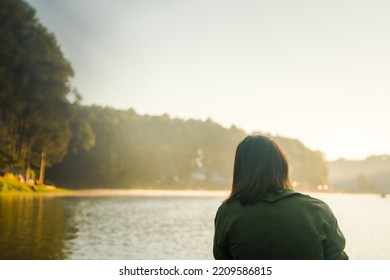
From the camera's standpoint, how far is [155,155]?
5914 mm

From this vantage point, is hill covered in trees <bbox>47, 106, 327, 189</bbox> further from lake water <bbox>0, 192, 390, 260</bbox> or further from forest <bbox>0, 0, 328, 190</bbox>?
lake water <bbox>0, 192, 390, 260</bbox>

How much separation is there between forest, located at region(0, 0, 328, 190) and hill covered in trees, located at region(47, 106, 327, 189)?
0.04 feet

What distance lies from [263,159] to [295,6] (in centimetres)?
389

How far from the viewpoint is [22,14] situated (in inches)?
206

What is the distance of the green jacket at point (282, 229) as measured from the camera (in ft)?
4.07

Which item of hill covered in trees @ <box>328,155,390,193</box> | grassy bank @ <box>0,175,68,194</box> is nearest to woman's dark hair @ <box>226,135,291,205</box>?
grassy bank @ <box>0,175,68,194</box>

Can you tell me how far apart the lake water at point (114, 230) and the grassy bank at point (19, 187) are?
0.07m

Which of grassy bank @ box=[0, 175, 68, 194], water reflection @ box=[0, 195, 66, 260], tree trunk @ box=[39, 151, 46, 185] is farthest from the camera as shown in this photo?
tree trunk @ box=[39, 151, 46, 185]

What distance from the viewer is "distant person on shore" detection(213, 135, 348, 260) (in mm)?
1243

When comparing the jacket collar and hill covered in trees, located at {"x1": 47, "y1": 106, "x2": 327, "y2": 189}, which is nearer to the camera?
the jacket collar

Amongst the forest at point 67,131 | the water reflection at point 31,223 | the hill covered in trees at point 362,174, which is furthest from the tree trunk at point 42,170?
the hill covered in trees at point 362,174

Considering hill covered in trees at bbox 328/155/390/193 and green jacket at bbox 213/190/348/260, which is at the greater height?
hill covered in trees at bbox 328/155/390/193

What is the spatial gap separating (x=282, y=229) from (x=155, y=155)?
469 centimetres

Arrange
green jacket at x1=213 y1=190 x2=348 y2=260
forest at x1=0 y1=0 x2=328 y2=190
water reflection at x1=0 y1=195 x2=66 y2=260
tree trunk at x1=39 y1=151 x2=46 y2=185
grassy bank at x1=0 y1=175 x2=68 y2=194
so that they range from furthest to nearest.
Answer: forest at x1=0 y1=0 x2=328 y2=190
tree trunk at x1=39 y1=151 x2=46 y2=185
grassy bank at x1=0 y1=175 x2=68 y2=194
water reflection at x1=0 y1=195 x2=66 y2=260
green jacket at x1=213 y1=190 x2=348 y2=260
